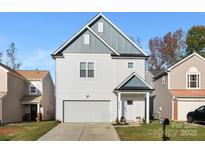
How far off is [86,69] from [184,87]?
9452mm

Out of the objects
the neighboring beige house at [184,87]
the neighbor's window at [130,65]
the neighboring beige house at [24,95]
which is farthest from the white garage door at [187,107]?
the neighboring beige house at [24,95]

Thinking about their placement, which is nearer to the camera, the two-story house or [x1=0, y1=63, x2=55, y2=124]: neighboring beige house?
the two-story house

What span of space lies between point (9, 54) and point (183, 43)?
89.9 ft

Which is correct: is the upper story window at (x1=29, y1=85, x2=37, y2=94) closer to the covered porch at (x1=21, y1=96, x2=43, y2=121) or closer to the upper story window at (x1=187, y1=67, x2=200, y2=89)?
the covered porch at (x1=21, y1=96, x2=43, y2=121)

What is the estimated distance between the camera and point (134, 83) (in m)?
33.7

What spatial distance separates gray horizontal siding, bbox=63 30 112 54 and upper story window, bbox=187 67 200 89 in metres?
7.97

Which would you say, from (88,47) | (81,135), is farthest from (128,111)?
(81,135)

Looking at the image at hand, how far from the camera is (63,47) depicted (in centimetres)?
3381

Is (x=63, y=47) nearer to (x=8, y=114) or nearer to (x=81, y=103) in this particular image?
(x=81, y=103)

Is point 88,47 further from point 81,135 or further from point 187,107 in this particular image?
point 81,135

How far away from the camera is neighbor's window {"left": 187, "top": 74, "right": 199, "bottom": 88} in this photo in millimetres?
36281

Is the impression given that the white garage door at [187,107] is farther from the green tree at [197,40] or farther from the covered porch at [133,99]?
the green tree at [197,40]

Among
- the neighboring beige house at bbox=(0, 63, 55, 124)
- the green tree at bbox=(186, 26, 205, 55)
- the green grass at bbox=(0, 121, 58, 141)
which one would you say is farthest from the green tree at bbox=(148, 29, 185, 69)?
the green grass at bbox=(0, 121, 58, 141)
